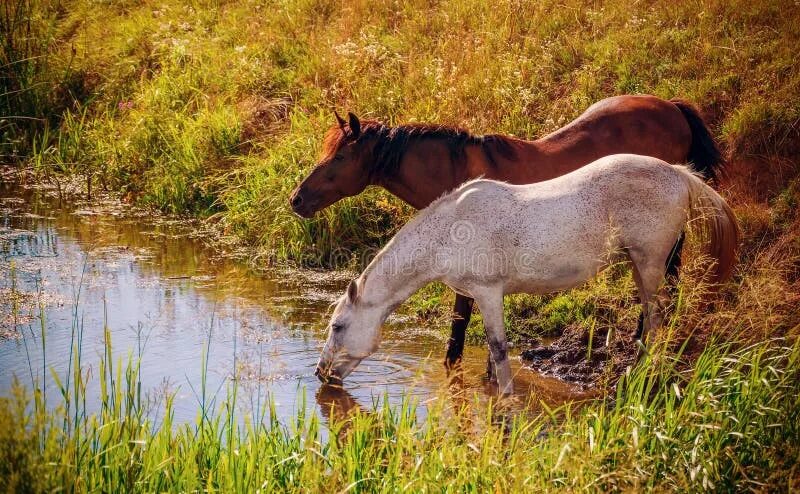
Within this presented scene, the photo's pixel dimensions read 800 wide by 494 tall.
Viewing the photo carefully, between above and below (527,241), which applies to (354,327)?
below

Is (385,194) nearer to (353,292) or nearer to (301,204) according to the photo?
(301,204)

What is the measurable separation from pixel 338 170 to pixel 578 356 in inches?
85.9

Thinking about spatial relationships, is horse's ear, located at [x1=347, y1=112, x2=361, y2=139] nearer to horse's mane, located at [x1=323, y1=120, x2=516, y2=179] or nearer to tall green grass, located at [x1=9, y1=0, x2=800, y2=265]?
horse's mane, located at [x1=323, y1=120, x2=516, y2=179]

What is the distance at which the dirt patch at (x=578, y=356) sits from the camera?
6945mm

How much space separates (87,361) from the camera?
7.01m

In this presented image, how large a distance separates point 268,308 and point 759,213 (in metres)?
4.03

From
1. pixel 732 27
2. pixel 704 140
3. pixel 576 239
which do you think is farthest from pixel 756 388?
pixel 732 27

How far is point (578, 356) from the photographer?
7270mm

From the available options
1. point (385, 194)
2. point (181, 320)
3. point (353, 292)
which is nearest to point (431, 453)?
point (353, 292)

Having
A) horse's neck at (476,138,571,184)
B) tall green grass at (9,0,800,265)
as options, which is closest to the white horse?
horse's neck at (476,138,571,184)

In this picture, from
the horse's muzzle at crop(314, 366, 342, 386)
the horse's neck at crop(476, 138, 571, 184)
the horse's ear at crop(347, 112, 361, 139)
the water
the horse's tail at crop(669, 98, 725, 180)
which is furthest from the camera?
the horse's tail at crop(669, 98, 725, 180)

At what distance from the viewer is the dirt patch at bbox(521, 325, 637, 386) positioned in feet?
22.8

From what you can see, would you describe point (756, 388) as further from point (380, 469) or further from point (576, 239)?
point (380, 469)

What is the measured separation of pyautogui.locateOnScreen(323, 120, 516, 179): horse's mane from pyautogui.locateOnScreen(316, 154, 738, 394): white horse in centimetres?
116
